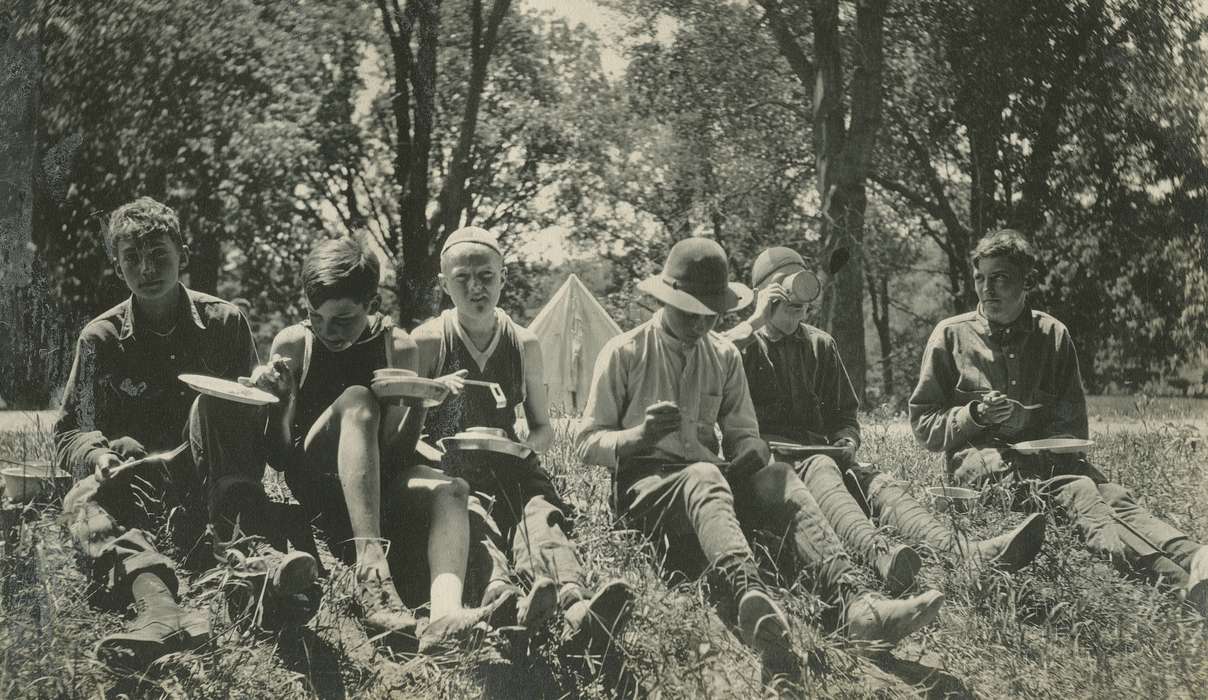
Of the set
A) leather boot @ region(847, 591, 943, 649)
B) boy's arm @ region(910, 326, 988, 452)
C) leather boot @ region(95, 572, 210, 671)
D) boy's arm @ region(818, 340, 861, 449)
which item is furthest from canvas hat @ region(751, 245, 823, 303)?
leather boot @ region(95, 572, 210, 671)

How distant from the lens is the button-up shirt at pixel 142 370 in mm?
3057

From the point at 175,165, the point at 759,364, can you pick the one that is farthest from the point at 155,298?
the point at 759,364

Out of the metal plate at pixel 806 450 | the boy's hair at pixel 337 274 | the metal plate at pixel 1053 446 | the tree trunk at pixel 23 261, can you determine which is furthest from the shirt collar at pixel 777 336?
the tree trunk at pixel 23 261

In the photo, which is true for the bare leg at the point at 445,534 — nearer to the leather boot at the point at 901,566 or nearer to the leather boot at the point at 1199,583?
the leather boot at the point at 901,566

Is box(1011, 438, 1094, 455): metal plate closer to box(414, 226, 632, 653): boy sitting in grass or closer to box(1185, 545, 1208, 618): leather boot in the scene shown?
box(1185, 545, 1208, 618): leather boot

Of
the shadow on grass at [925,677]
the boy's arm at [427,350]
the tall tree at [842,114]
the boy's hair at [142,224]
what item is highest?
the tall tree at [842,114]

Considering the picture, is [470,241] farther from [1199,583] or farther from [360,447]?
[1199,583]

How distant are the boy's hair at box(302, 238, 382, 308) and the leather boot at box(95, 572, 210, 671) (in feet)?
3.06

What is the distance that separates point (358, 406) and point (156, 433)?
785 millimetres

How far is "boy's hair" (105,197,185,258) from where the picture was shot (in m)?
3.10

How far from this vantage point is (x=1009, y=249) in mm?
3869

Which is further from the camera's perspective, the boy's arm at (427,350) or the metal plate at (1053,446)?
A: the metal plate at (1053,446)

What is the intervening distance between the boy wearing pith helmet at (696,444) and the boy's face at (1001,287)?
1028mm

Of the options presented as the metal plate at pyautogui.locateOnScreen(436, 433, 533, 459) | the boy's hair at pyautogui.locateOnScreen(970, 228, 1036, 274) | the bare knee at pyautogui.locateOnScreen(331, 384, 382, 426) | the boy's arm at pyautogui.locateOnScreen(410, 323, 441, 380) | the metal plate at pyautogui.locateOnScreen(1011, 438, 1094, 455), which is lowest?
the metal plate at pyautogui.locateOnScreen(1011, 438, 1094, 455)
